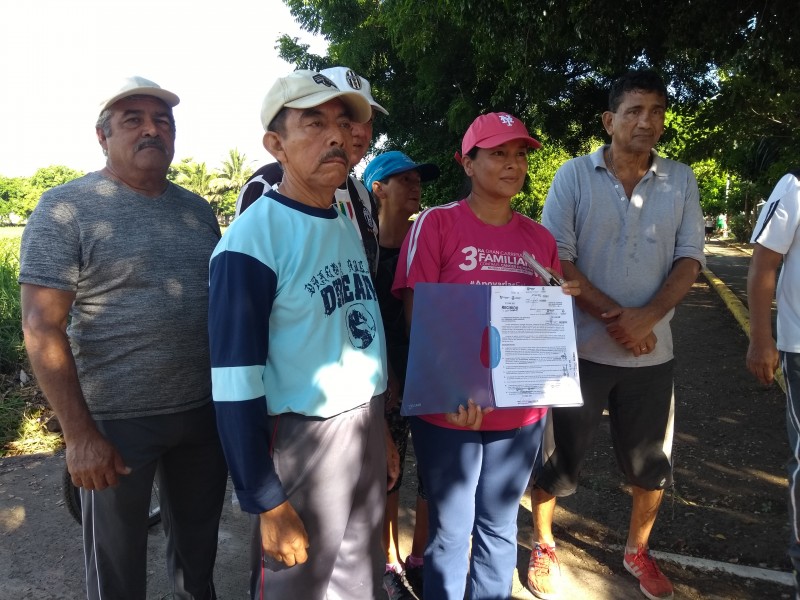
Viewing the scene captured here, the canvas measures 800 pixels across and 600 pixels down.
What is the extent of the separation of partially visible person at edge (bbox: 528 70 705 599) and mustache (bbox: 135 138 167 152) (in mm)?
1757

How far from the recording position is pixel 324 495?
1.84 metres

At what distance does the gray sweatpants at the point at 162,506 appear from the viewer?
2.23m

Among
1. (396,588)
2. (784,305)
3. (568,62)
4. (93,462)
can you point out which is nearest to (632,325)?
(784,305)

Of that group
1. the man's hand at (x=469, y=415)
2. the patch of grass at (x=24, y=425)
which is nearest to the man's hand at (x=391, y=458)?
the man's hand at (x=469, y=415)

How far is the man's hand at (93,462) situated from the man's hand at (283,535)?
2.28 feet

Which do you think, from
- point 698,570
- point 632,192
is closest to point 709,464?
point 698,570

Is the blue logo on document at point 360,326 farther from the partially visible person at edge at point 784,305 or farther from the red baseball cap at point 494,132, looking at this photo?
the partially visible person at edge at point 784,305

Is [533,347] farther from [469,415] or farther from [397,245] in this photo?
[397,245]

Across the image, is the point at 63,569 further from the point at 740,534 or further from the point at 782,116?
the point at 782,116

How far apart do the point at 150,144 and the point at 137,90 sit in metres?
0.20

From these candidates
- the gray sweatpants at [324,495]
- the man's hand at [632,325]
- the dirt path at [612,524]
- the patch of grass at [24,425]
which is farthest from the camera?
the patch of grass at [24,425]

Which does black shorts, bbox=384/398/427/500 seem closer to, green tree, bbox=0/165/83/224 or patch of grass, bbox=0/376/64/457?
patch of grass, bbox=0/376/64/457

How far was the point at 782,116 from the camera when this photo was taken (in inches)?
299

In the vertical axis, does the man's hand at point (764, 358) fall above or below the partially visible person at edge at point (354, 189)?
below
